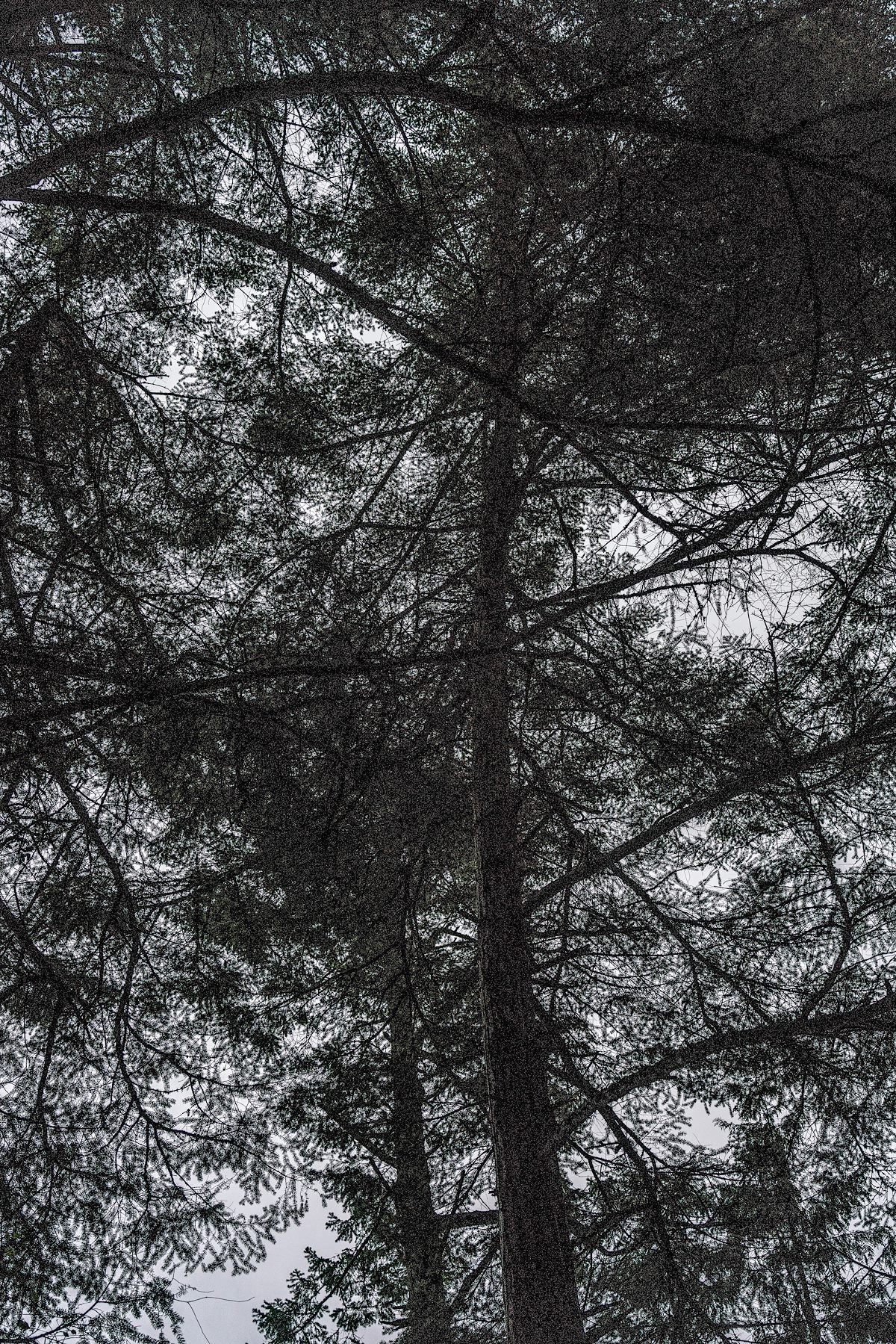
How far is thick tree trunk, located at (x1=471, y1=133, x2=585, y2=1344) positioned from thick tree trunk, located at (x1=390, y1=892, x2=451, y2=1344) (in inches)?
22.6

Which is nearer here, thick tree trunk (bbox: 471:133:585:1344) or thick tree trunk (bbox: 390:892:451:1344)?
thick tree trunk (bbox: 471:133:585:1344)

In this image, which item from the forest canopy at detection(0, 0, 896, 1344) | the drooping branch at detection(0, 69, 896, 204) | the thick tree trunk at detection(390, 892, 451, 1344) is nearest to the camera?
the drooping branch at detection(0, 69, 896, 204)

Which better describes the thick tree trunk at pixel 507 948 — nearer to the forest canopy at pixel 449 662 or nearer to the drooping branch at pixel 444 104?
the forest canopy at pixel 449 662

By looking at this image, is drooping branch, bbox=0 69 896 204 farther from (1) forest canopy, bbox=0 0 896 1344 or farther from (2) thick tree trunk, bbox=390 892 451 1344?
(2) thick tree trunk, bbox=390 892 451 1344

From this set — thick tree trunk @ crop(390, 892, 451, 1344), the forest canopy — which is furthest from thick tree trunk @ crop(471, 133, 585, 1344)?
thick tree trunk @ crop(390, 892, 451, 1344)

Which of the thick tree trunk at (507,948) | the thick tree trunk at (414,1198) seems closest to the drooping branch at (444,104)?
the thick tree trunk at (507,948)

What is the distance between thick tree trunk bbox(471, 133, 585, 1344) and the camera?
15.9 feet

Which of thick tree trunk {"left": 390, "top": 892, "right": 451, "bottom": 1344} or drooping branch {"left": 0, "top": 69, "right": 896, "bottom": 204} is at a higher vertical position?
drooping branch {"left": 0, "top": 69, "right": 896, "bottom": 204}

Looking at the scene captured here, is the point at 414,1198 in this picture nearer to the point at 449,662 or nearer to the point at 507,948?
the point at 507,948

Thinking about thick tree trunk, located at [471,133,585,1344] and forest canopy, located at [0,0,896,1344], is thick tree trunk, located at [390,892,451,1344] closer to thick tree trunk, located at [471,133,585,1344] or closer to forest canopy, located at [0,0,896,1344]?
forest canopy, located at [0,0,896,1344]

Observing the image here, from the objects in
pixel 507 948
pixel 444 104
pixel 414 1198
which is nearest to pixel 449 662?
pixel 444 104

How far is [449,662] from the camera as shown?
153 inches

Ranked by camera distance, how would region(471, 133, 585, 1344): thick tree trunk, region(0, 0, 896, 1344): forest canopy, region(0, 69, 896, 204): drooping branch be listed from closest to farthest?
region(0, 69, 896, 204): drooping branch < region(0, 0, 896, 1344): forest canopy < region(471, 133, 585, 1344): thick tree trunk

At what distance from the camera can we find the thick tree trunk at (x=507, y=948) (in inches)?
191
